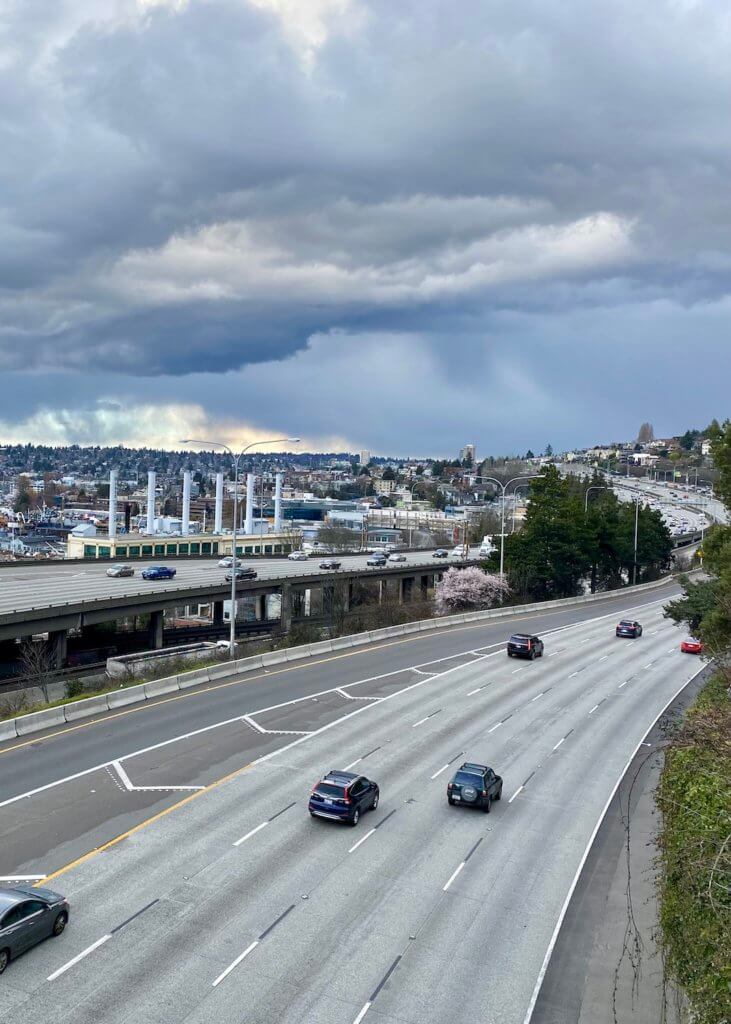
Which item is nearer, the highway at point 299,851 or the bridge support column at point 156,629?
the highway at point 299,851

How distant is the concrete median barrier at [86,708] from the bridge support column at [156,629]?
1348 inches

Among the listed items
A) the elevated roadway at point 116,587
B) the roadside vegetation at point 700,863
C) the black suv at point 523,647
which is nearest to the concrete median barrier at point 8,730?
the elevated roadway at point 116,587

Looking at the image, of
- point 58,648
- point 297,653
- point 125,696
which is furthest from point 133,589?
point 125,696

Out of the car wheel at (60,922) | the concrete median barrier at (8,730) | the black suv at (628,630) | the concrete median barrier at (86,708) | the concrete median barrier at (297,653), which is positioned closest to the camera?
the car wheel at (60,922)

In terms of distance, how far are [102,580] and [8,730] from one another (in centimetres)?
4022

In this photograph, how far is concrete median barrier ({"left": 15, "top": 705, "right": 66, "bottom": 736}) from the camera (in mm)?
29047

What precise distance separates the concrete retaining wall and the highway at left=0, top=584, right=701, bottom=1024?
98 centimetres

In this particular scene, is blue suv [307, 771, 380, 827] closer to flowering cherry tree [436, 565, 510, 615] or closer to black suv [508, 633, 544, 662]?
black suv [508, 633, 544, 662]

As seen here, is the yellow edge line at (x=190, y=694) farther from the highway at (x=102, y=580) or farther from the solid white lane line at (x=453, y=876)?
the highway at (x=102, y=580)

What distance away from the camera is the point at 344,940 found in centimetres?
1633

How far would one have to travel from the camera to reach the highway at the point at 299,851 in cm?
1460

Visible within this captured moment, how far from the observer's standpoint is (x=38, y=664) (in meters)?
49.6

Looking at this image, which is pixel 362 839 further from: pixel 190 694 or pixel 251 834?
pixel 190 694

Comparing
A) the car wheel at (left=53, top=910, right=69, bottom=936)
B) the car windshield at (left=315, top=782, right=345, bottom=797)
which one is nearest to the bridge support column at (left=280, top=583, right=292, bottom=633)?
the car windshield at (left=315, top=782, right=345, bottom=797)
